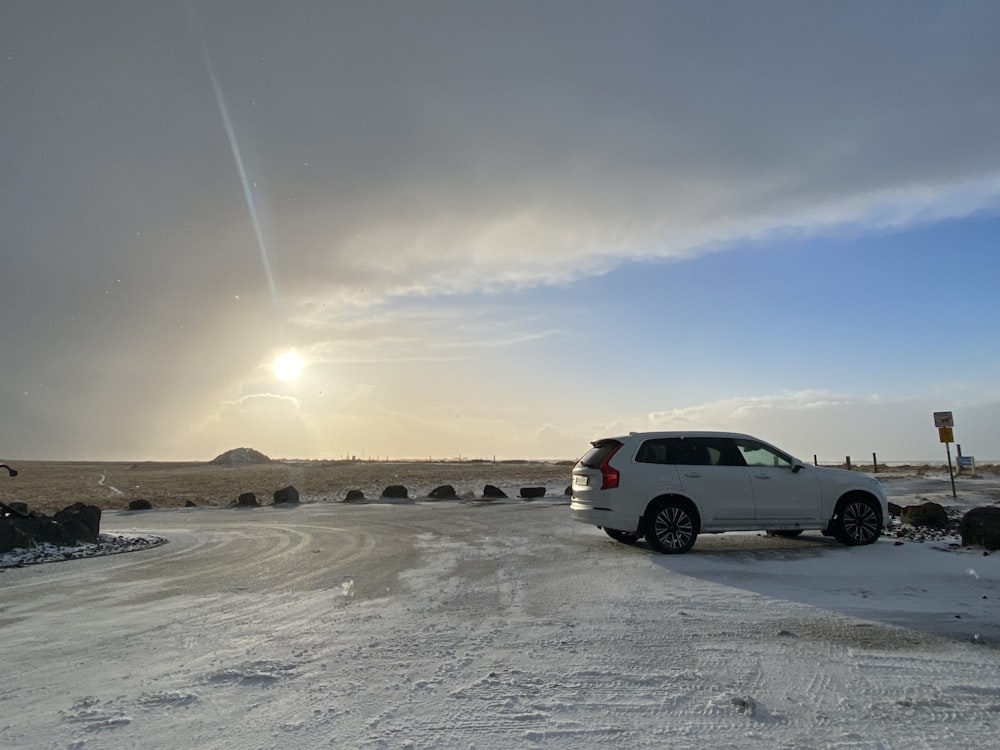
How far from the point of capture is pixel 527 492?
29062 mm

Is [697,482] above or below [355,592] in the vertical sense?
above

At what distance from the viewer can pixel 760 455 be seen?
1167 centimetres

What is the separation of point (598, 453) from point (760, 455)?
259 cm

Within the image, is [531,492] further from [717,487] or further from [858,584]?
[858,584]

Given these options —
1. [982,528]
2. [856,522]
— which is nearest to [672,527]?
[856,522]

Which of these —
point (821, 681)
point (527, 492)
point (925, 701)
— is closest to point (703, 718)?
point (821, 681)

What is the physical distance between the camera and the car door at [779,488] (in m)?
11.4

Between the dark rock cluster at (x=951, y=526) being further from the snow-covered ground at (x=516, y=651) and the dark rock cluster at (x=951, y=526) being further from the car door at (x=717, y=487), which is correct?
the car door at (x=717, y=487)

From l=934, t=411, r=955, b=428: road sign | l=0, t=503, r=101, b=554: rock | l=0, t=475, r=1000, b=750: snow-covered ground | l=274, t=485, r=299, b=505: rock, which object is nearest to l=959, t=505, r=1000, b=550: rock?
l=0, t=475, r=1000, b=750: snow-covered ground

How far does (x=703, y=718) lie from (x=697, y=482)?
695 centimetres

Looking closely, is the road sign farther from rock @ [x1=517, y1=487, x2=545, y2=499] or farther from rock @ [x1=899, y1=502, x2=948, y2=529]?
rock @ [x1=517, y1=487, x2=545, y2=499]

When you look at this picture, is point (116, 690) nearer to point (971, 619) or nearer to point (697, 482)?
point (971, 619)

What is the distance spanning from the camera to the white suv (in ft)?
36.2

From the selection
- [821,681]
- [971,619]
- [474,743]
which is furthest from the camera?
[971,619]
